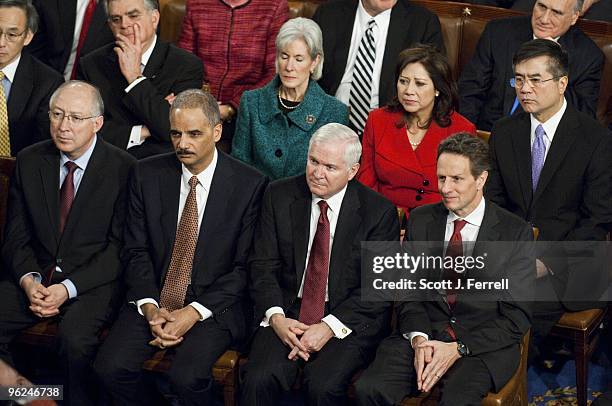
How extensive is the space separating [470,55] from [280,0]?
98 cm

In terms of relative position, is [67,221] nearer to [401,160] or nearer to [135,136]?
[135,136]

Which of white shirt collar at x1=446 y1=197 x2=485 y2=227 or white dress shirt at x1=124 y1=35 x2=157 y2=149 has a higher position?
white dress shirt at x1=124 y1=35 x2=157 y2=149

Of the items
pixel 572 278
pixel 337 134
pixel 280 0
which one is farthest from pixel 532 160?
pixel 280 0

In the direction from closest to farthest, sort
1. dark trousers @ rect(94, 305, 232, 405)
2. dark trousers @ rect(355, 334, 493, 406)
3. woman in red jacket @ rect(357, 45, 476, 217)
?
dark trousers @ rect(355, 334, 493, 406), dark trousers @ rect(94, 305, 232, 405), woman in red jacket @ rect(357, 45, 476, 217)

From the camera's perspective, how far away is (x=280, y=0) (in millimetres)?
5133

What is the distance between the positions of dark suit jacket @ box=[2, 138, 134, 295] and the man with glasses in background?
150 centimetres

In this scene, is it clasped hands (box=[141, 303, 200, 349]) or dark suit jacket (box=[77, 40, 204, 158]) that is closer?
clasped hands (box=[141, 303, 200, 349])

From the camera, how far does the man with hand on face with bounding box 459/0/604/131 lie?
475cm

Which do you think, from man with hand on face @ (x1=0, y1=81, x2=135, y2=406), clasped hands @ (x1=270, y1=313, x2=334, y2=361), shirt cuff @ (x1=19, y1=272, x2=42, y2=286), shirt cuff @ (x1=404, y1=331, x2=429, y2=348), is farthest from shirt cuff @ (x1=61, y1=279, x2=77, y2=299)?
shirt cuff @ (x1=404, y1=331, x2=429, y2=348)

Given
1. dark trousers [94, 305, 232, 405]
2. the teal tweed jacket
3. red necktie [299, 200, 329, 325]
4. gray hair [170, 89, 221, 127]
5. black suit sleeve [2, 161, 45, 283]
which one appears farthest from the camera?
the teal tweed jacket

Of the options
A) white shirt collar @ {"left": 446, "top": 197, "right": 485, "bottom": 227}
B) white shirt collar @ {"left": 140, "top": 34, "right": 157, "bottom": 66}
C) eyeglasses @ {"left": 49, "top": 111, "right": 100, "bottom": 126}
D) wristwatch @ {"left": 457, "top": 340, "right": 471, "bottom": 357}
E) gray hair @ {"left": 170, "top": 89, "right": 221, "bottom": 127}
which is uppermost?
white shirt collar @ {"left": 140, "top": 34, "right": 157, "bottom": 66}

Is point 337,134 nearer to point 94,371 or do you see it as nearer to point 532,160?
point 532,160

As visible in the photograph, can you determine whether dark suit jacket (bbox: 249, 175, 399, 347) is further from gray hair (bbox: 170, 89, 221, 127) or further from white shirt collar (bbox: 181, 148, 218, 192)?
gray hair (bbox: 170, 89, 221, 127)

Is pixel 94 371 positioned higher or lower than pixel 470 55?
lower
